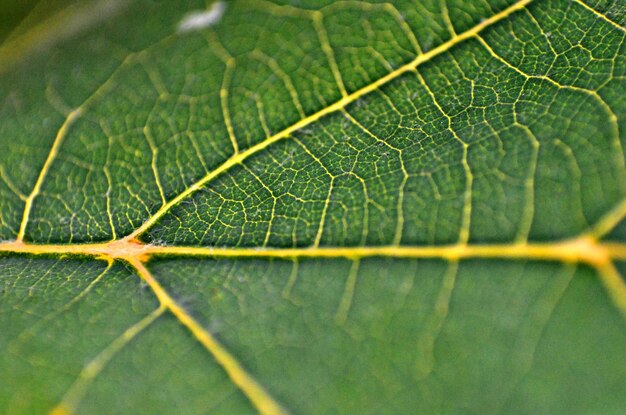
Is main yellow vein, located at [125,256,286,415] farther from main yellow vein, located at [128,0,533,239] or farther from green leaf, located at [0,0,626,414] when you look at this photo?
main yellow vein, located at [128,0,533,239]

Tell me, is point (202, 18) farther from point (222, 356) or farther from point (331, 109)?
point (222, 356)

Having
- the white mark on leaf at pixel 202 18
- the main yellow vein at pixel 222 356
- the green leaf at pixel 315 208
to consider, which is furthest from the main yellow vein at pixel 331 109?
the white mark on leaf at pixel 202 18

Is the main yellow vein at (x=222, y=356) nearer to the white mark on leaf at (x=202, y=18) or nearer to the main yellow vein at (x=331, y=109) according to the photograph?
the main yellow vein at (x=331, y=109)

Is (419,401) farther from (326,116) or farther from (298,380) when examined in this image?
(326,116)

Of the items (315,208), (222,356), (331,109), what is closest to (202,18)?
(331,109)

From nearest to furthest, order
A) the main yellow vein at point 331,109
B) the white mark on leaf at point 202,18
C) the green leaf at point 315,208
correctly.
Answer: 1. the green leaf at point 315,208
2. the main yellow vein at point 331,109
3. the white mark on leaf at point 202,18

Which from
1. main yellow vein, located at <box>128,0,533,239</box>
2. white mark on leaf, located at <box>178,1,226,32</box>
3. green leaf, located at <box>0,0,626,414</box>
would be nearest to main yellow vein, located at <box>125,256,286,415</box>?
green leaf, located at <box>0,0,626,414</box>

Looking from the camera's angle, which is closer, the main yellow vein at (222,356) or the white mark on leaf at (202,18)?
the main yellow vein at (222,356)
